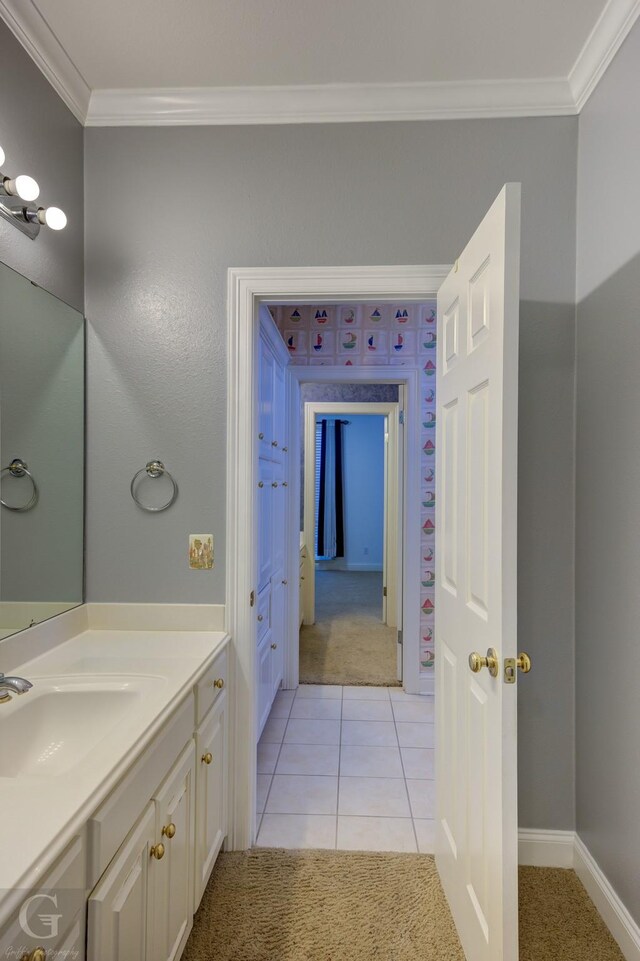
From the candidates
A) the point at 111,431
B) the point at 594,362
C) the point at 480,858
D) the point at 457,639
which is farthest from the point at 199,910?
the point at 594,362

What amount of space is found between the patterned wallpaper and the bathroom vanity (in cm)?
180

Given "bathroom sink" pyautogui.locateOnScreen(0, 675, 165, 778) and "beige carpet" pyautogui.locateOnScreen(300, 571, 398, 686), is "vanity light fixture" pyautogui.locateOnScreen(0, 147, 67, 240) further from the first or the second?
"beige carpet" pyautogui.locateOnScreen(300, 571, 398, 686)

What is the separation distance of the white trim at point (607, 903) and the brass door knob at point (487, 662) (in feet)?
3.00

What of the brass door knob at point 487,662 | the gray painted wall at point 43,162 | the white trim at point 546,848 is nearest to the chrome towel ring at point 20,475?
the gray painted wall at point 43,162

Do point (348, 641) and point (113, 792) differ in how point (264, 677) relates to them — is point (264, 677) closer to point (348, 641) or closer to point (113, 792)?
point (113, 792)

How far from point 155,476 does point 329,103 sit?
1.46 m

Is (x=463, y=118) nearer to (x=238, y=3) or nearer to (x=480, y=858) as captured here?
(x=238, y=3)

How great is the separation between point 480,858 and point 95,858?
958 millimetres

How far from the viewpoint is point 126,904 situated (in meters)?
1.00

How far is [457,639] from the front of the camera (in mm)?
1539

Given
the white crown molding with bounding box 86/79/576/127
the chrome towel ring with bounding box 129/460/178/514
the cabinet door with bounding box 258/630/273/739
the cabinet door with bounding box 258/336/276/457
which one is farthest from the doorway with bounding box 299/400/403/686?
the white crown molding with bounding box 86/79/576/127

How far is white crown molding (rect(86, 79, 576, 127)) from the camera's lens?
1.77 meters

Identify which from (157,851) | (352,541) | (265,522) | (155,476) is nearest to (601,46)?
(155,476)

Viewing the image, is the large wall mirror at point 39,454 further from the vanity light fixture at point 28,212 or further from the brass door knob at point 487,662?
the brass door knob at point 487,662
